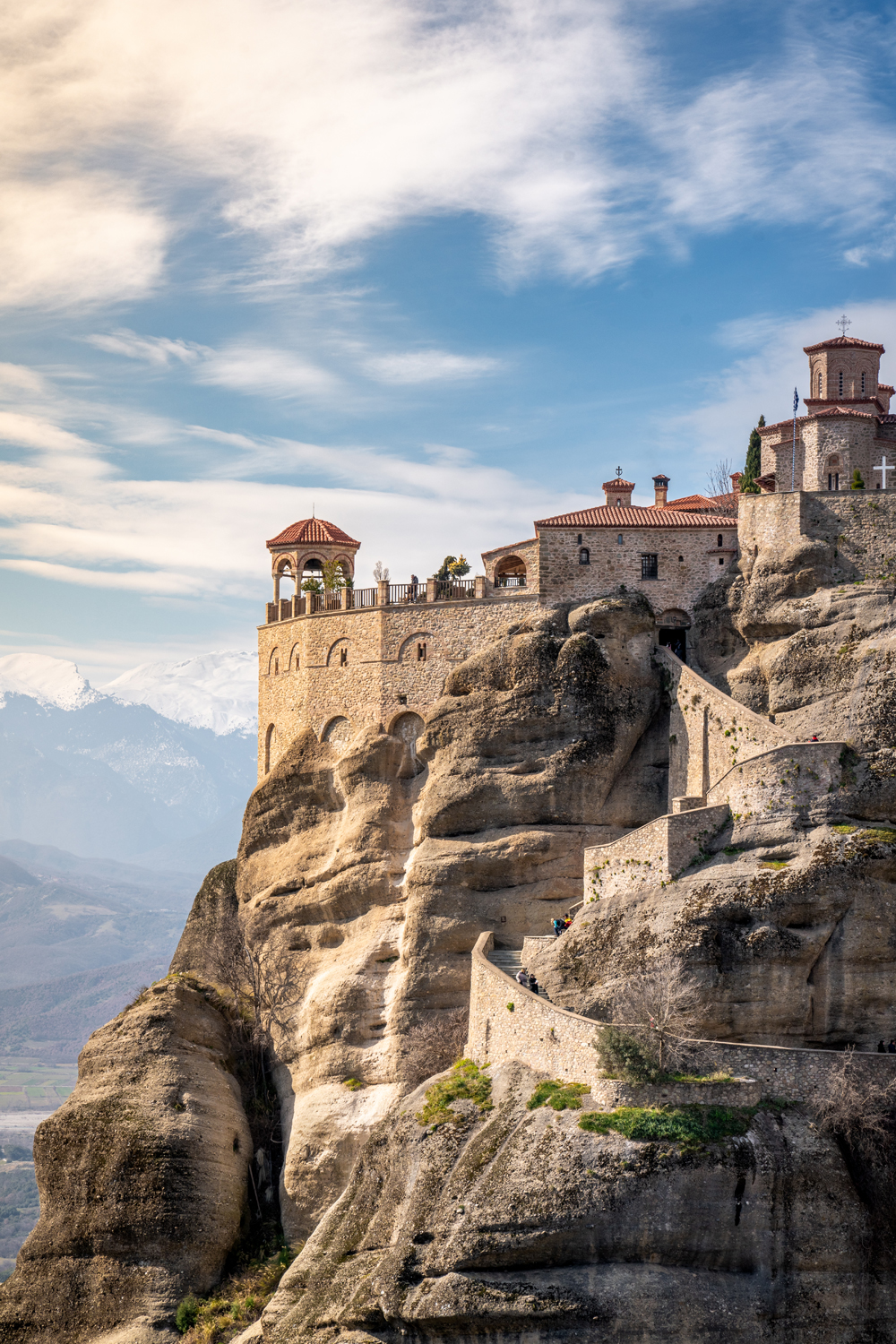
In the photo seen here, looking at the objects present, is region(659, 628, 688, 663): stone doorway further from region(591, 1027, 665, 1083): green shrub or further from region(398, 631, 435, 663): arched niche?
region(591, 1027, 665, 1083): green shrub

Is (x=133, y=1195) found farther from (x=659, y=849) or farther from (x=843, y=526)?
(x=843, y=526)

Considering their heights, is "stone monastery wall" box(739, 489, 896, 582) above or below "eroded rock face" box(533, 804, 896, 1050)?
above

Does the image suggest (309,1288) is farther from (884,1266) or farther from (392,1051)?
(884,1266)

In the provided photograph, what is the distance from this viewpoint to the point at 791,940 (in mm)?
52281

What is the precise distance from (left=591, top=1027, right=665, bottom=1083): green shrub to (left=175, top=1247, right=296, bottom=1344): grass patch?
20.3 metres

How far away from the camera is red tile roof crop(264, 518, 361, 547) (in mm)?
80500

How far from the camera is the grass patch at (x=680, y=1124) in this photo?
47219 millimetres

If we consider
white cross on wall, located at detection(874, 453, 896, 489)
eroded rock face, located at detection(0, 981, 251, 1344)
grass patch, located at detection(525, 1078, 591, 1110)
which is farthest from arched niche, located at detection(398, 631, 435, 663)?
grass patch, located at detection(525, 1078, 591, 1110)

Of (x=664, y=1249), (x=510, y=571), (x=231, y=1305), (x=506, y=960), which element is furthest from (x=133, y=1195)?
(x=510, y=571)

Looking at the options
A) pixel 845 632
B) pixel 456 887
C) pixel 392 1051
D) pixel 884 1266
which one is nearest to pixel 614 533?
pixel 845 632

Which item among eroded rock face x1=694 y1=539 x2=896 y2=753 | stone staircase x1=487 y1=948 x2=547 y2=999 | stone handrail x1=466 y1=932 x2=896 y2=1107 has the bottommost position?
stone handrail x1=466 y1=932 x2=896 y2=1107

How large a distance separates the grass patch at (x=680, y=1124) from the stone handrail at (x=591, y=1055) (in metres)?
0.34

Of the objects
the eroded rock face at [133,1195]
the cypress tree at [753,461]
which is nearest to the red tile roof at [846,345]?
the cypress tree at [753,461]

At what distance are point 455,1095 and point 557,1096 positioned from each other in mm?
5864
